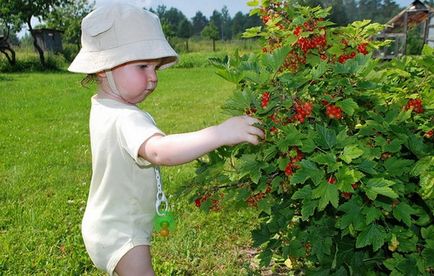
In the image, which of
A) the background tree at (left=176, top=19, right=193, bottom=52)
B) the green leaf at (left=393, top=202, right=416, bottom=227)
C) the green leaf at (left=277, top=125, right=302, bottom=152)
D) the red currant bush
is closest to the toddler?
the red currant bush

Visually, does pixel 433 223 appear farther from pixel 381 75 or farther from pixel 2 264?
pixel 2 264

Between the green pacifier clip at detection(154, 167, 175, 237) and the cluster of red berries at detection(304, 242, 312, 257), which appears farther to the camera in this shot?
the cluster of red berries at detection(304, 242, 312, 257)

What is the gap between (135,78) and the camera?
7.00ft

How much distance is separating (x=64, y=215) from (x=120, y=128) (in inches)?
109

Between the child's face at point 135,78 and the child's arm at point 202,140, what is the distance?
1.66 ft

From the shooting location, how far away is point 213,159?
2230mm

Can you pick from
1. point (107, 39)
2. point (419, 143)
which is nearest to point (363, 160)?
point (419, 143)

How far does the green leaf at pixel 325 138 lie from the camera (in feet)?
5.41

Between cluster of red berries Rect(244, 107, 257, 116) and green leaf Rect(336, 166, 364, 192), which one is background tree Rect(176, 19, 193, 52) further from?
green leaf Rect(336, 166, 364, 192)

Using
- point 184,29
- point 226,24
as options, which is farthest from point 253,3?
point 226,24

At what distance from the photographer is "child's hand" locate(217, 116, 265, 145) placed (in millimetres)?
1608

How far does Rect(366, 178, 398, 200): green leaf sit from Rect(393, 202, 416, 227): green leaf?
27cm

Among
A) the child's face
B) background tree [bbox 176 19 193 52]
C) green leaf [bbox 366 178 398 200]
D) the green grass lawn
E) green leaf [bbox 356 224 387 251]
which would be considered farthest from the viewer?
background tree [bbox 176 19 193 52]

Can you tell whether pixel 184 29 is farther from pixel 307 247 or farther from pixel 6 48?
pixel 307 247
